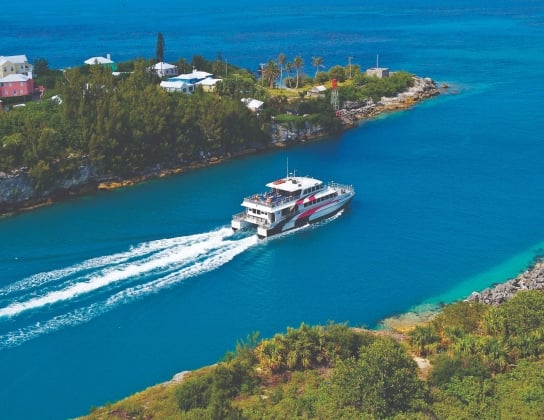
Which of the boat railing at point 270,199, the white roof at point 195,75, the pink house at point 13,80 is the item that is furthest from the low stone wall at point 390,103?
the pink house at point 13,80

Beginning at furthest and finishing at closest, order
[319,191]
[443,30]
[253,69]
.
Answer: [443,30] → [253,69] → [319,191]

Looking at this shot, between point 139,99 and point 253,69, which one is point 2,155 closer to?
point 139,99

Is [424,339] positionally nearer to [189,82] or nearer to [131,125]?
[131,125]

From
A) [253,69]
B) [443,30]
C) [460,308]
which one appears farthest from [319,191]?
[443,30]

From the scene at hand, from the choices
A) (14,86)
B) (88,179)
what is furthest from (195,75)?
(88,179)

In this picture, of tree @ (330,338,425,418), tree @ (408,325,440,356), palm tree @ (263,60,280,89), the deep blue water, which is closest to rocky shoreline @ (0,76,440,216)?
the deep blue water
